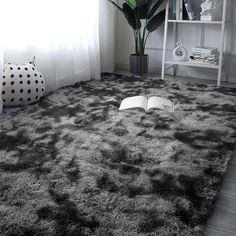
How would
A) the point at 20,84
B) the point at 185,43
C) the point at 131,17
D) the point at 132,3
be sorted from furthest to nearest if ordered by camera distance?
the point at 185,43 < the point at 131,17 < the point at 132,3 < the point at 20,84

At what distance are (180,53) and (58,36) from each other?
114cm

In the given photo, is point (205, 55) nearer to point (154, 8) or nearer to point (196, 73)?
point (196, 73)

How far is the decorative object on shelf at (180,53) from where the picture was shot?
314 cm

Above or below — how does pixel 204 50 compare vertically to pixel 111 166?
above

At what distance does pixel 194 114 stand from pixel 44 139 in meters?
0.93

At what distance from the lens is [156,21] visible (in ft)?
10.7

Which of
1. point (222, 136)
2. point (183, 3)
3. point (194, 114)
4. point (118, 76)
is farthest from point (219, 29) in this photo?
point (222, 136)

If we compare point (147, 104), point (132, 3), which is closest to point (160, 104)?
point (147, 104)

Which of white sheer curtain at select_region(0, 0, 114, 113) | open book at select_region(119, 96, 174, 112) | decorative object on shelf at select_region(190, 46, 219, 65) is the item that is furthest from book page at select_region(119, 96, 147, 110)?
decorative object on shelf at select_region(190, 46, 219, 65)

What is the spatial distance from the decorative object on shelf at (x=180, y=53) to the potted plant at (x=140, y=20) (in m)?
0.30

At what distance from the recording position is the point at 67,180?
134 centimetres

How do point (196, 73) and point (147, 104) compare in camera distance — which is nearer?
point (147, 104)

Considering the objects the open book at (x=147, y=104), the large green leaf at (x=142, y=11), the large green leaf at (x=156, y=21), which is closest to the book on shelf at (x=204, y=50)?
the large green leaf at (x=156, y=21)

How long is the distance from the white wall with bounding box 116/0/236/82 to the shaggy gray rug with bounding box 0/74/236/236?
0.90 meters
